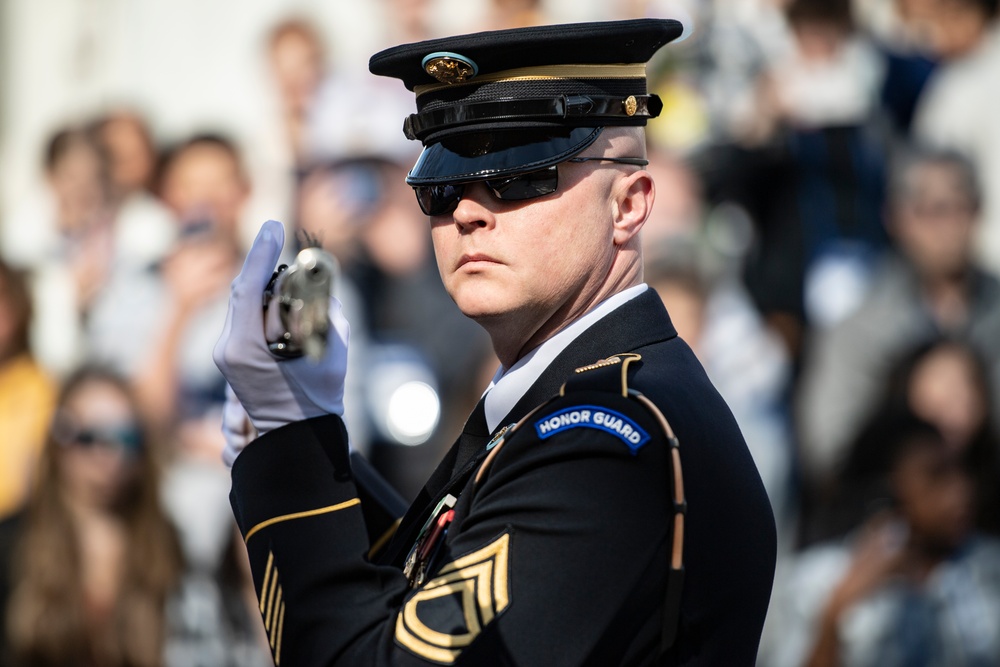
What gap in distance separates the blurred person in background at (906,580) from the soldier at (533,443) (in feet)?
10.5

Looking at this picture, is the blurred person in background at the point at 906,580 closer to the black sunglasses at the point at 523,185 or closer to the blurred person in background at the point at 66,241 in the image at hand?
the black sunglasses at the point at 523,185

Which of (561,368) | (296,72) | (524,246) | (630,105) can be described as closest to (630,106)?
(630,105)

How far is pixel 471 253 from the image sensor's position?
227 cm

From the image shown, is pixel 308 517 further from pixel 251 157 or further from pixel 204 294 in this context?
pixel 251 157

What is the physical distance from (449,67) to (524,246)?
31 cm

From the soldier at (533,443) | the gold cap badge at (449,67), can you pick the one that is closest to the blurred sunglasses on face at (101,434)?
the soldier at (533,443)

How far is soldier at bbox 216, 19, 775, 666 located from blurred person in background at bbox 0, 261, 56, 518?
418cm

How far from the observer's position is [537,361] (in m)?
2.36

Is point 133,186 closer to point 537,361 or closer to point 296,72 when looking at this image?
point 296,72

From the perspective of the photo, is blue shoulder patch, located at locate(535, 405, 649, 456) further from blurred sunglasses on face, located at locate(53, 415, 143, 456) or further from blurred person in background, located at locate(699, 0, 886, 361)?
blurred sunglasses on face, located at locate(53, 415, 143, 456)

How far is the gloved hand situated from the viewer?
212cm

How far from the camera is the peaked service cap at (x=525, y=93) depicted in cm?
222

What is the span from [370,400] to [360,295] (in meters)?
0.53

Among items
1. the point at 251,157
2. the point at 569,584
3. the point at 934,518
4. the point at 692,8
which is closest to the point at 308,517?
the point at 569,584
